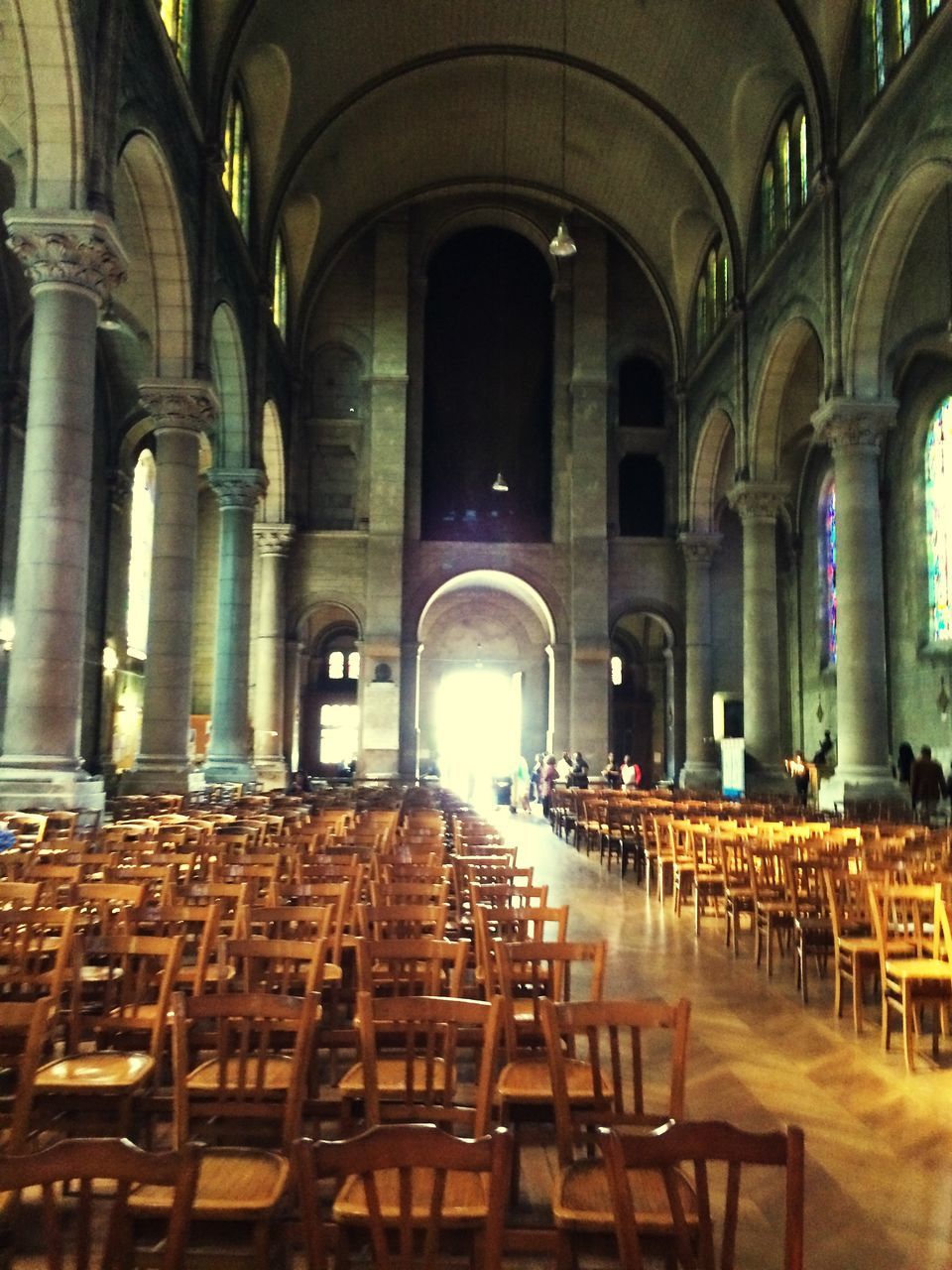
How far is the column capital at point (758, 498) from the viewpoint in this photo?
22750mm

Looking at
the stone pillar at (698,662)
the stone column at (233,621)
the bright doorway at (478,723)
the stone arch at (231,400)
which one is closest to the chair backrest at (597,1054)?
the stone column at (233,621)

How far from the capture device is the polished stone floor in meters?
3.65

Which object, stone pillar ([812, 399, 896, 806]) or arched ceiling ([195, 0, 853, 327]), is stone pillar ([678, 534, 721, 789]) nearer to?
arched ceiling ([195, 0, 853, 327])

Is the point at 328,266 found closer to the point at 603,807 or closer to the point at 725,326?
the point at 725,326

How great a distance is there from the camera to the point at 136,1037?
4.70 meters

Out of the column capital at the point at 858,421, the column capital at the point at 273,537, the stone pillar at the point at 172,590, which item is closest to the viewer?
the stone pillar at the point at 172,590

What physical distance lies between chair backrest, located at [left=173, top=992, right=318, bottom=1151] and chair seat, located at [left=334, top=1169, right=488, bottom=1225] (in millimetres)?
366

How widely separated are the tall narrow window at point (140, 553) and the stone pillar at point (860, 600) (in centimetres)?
1719

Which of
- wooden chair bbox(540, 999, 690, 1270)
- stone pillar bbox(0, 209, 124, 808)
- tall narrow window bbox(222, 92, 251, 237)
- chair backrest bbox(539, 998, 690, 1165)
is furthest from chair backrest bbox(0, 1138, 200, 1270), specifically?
tall narrow window bbox(222, 92, 251, 237)

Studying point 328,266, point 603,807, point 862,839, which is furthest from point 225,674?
point 862,839

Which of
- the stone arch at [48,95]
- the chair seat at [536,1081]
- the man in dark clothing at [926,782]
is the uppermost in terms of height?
the stone arch at [48,95]

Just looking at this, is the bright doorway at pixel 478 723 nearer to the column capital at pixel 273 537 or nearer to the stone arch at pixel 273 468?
the column capital at pixel 273 537

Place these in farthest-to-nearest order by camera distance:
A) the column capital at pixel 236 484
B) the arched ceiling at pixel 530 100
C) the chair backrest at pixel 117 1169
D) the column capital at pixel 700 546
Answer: the column capital at pixel 700 546, the column capital at pixel 236 484, the arched ceiling at pixel 530 100, the chair backrest at pixel 117 1169

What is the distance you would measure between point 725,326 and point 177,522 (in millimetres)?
14052
